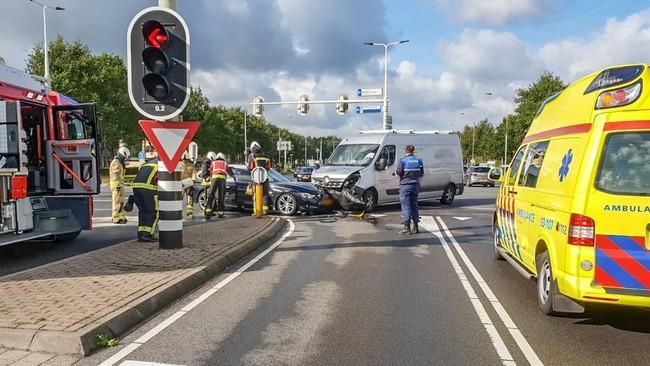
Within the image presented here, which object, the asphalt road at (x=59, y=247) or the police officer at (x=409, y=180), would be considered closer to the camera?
the asphalt road at (x=59, y=247)

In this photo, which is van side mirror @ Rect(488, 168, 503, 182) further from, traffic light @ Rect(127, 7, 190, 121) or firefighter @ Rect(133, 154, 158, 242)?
firefighter @ Rect(133, 154, 158, 242)

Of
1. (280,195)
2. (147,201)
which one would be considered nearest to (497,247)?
(147,201)

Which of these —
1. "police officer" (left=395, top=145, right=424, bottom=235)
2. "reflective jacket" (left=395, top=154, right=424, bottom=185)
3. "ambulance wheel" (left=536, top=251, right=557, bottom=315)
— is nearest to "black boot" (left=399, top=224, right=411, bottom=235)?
"police officer" (left=395, top=145, right=424, bottom=235)

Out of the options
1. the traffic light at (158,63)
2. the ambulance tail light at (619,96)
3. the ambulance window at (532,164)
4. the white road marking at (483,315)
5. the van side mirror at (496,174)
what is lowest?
the white road marking at (483,315)

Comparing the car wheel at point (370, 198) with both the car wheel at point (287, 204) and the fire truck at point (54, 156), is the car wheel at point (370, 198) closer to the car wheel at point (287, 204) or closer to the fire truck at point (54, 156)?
the car wheel at point (287, 204)

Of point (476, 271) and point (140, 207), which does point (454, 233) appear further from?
point (140, 207)

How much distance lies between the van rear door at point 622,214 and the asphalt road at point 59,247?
7.09 meters

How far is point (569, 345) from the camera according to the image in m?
4.56

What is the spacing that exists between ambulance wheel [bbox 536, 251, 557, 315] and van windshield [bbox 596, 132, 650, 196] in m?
1.04

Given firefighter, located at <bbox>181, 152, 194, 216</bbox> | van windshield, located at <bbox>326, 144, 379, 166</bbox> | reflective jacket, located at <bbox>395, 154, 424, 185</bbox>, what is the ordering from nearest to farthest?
1. reflective jacket, located at <bbox>395, 154, 424, 185</bbox>
2. firefighter, located at <bbox>181, 152, 194, 216</bbox>
3. van windshield, located at <bbox>326, 144, 379, 166</bbox>

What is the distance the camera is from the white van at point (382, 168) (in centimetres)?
1578

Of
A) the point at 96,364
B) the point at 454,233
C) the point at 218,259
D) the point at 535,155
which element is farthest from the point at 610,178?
the point at 454,233

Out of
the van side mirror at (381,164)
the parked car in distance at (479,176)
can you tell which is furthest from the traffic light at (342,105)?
the van side mirror at (381,164)

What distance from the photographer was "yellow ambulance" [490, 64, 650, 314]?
4449 millimetres
